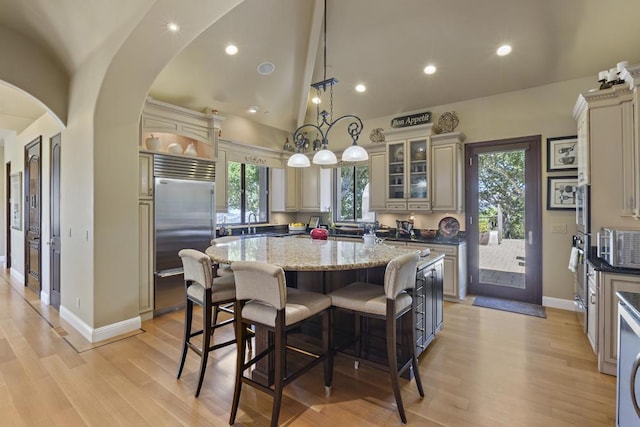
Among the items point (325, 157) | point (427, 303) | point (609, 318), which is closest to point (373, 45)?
point (325, 157)

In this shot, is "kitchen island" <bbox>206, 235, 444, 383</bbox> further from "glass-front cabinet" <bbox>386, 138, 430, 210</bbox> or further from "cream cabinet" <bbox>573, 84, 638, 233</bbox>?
"glass-front cabinet" <bbox>386, 138, 430, 210</bbox>

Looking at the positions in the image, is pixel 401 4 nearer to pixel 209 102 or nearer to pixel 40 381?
pixel 209 102

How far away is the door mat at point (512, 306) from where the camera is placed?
4023 mm

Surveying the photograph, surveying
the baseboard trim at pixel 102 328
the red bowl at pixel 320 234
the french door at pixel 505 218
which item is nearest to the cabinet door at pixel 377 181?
the french door at pixel 505 218

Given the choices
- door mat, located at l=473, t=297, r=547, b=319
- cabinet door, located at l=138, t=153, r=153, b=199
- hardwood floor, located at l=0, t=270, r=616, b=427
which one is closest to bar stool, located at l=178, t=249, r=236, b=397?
hardwood floor, located at l=0, t=270, r=616, b=427

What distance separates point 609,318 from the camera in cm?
259

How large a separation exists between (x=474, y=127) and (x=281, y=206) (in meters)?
3.69

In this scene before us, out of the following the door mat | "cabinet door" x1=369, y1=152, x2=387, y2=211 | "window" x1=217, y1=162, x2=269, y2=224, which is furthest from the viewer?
"window" x1=217, y1=162, x2=269, y2=224

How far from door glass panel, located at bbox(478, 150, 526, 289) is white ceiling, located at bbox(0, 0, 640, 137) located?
1.08 metres

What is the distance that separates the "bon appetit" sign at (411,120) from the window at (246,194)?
270 cm

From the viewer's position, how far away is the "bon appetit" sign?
16.2 feet

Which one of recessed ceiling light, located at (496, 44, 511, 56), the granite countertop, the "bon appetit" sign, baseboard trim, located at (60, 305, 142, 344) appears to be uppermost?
recessed ceiling light, located at (496, 44, 511, 56)

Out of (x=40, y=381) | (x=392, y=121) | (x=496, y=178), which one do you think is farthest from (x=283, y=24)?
(x=40, y=381)

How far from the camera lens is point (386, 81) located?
15.5 ft
